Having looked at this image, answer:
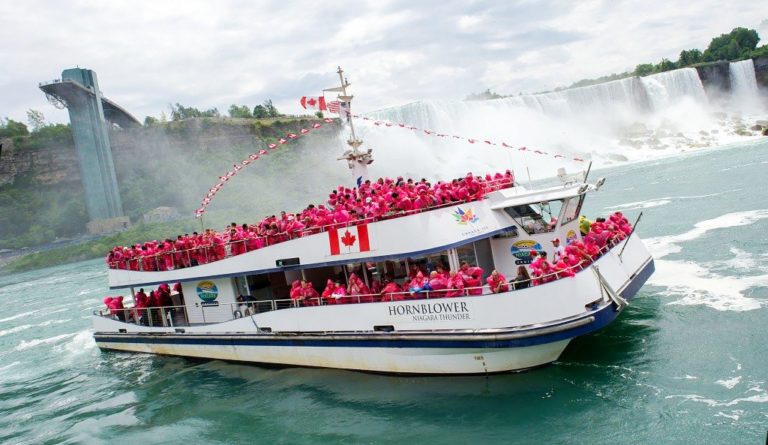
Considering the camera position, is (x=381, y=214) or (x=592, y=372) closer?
(x=592, y=372)

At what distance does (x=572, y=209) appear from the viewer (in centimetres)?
1228

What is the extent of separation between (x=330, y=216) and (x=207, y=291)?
491 cm

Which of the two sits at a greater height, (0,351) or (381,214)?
(381,214)

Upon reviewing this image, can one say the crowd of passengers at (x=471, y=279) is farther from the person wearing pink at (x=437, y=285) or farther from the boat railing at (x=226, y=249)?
the boat railing at (x=226, y=249)

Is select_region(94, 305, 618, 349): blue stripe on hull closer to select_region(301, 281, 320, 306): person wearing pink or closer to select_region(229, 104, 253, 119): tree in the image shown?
select_region(301, 281, 320, 306): person wearing pink

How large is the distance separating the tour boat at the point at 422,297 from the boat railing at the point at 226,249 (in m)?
0.09

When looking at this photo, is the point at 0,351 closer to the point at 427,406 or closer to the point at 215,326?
the point at 215,326

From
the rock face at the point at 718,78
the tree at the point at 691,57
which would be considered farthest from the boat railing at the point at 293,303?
the tree at the point at 691,57

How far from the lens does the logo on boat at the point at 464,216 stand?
11.2 metres

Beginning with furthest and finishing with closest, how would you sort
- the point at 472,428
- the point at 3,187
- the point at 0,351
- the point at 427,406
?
1. the point at 3,187
2. the point at 0,351
3. the point at 427,406
4. the point at 472,428

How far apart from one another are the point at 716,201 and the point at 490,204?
20.5m

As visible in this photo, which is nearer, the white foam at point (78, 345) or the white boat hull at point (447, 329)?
the white boat hull at point (447, 329)

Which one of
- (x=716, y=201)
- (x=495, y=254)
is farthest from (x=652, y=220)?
(x=495, y=254)

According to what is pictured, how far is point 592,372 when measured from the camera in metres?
10.3
